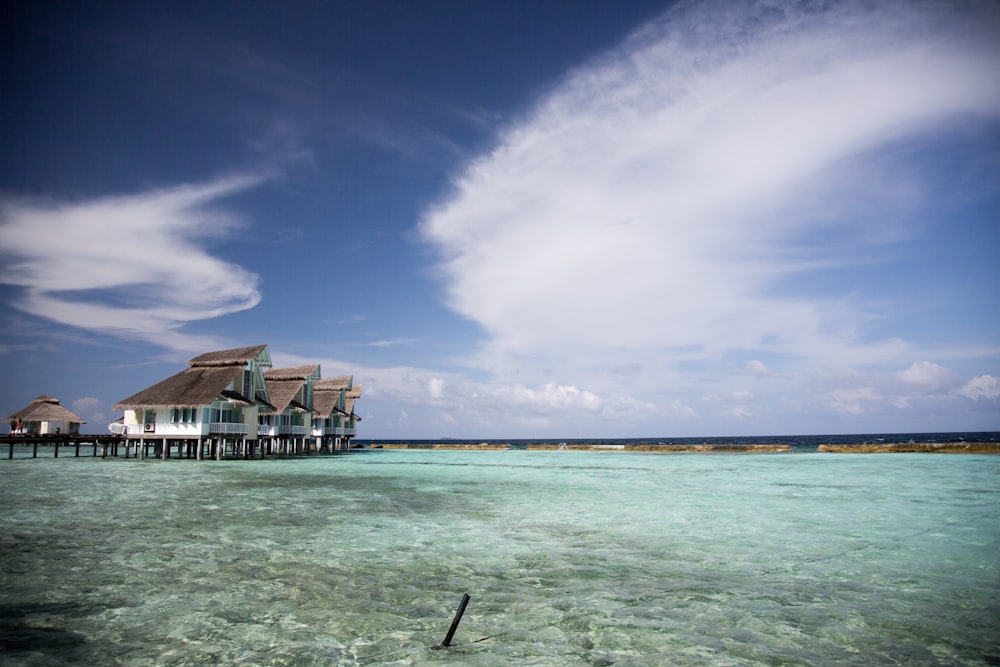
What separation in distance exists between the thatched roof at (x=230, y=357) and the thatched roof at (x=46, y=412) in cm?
3420

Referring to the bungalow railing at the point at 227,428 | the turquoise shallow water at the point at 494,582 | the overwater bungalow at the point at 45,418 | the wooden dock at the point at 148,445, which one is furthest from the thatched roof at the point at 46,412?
the turquoise shallow water at the point at 494,582

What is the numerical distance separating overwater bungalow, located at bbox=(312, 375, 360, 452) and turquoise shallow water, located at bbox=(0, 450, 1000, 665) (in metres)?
40.9

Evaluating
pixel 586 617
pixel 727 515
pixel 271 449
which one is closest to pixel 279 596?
pixel 586 617

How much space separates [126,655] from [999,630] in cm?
954

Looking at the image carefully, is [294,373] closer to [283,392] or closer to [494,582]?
[283,392]

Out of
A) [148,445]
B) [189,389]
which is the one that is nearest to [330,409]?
[148,445]

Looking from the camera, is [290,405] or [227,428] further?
[290,405]

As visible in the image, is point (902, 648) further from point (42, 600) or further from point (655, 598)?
point (42, 600)

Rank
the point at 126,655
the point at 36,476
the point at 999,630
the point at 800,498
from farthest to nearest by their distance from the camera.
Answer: the point at 36,476
the point at 800,498
the point at 999,630
the point at 126,655

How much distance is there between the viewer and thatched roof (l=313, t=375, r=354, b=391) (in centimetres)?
6081

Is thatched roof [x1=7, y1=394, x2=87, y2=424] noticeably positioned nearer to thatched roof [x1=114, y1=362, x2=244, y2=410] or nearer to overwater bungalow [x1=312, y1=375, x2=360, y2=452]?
overwater bungalow [x1=312, y1=375, x2=360, y2=452]

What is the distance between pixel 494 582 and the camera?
352 inches

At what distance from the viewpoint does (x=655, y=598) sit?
8.11 m

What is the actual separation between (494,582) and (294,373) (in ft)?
156
